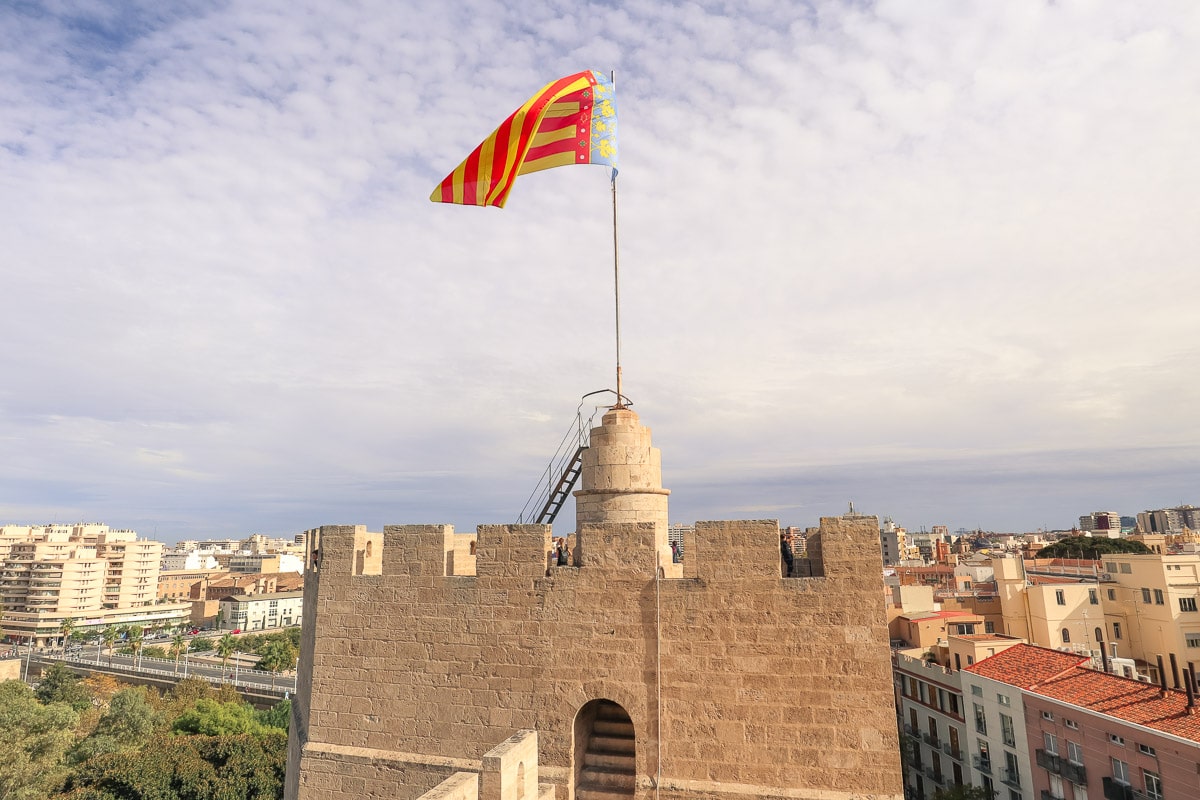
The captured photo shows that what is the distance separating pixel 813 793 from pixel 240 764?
34.1 m

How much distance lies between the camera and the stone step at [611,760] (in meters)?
9.11

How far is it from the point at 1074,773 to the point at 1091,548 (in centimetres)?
5964

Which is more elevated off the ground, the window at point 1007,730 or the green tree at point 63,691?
the window at point 1007,730

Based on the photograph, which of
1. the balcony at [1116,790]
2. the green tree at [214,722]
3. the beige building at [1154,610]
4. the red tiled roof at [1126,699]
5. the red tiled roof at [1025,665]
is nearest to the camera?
the red tiled roof at [1126,699]

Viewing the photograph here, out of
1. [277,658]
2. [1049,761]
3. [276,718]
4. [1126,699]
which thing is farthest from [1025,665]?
[277,658]

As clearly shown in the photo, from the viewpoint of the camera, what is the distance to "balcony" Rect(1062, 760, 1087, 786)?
84.2 ft

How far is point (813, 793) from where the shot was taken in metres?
8.08

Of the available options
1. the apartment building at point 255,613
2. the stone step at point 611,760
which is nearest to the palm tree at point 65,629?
the apartment building at point 255,613

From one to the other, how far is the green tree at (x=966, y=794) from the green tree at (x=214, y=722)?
39.4 m

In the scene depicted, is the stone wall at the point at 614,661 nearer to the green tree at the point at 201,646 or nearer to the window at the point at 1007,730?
the window at the point at 1007,730

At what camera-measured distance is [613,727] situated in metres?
9.90

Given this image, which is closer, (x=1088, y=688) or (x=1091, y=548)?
(x=1088, y=688)

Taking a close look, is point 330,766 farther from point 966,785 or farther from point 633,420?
point 966,785

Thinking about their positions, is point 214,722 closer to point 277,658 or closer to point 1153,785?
point 277,658
